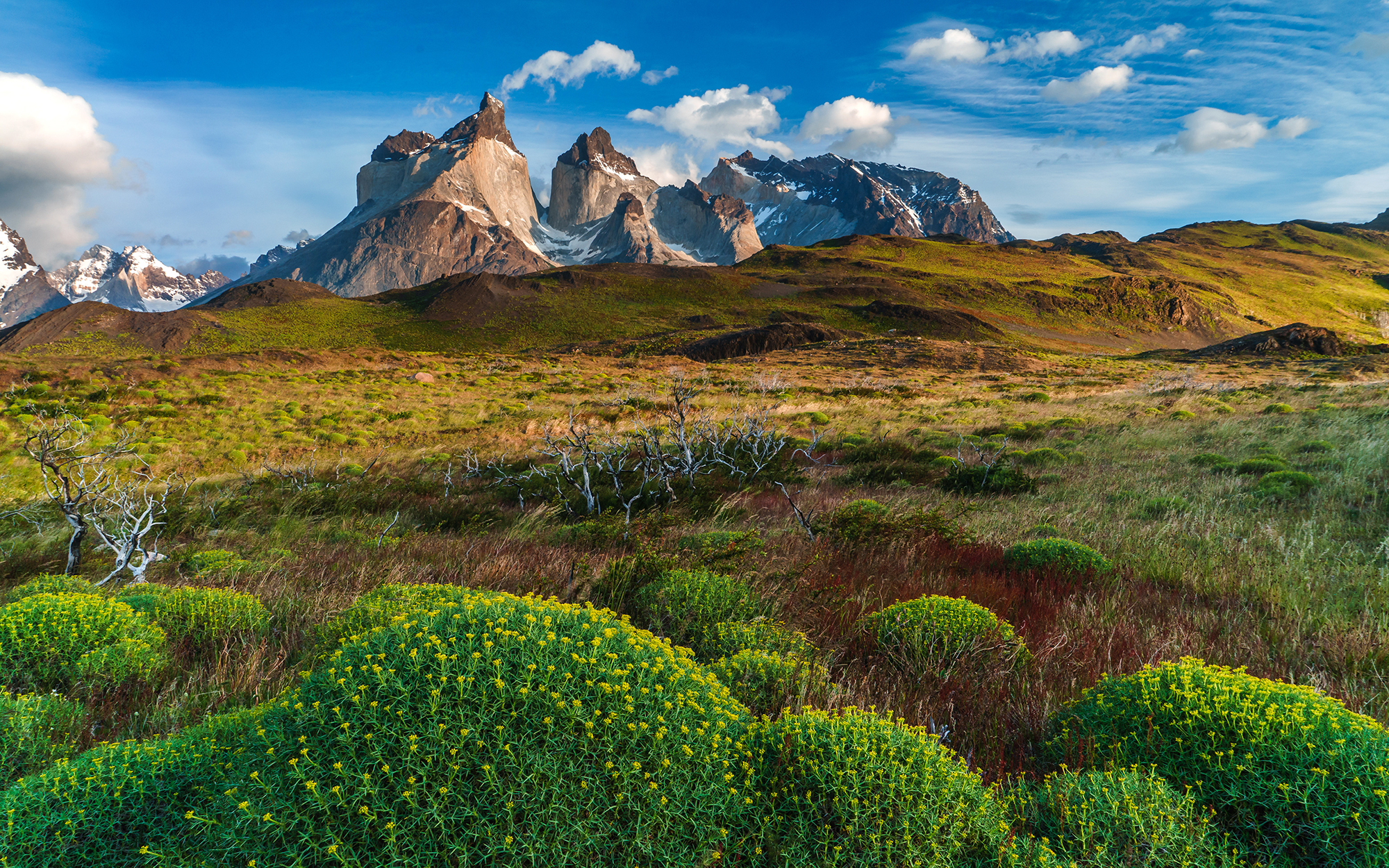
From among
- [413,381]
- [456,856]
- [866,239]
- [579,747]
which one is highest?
[866,239]

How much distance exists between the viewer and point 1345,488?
7430mm

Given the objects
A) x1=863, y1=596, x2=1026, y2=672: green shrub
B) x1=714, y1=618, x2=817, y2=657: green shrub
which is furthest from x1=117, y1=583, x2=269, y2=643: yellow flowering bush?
x1=863, y1=596, x2=1026, y2=672: green shrub

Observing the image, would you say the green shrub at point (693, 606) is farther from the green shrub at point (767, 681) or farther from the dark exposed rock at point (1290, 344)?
the dark exposed rock at point (1290, 344)

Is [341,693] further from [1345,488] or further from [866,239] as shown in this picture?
[866,239]

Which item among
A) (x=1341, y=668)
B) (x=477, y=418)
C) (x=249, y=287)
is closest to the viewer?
(x=1341, y=668)

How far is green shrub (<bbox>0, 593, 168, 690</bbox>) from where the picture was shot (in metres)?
2.89

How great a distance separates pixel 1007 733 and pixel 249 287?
441ft

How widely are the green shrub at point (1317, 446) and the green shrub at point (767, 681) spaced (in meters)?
12.5

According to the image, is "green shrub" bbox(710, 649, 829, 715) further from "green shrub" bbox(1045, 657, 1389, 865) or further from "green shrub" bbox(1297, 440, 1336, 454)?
"green shrub" bbox(1297, 440, 1336, 454)

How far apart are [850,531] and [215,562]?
632 centimetres

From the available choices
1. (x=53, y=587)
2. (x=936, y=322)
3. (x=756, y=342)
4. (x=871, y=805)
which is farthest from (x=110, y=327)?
(x=936, y=322)

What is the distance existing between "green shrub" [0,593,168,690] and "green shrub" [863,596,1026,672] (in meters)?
4.29

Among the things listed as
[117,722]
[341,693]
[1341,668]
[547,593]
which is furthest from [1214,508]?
[117,722]

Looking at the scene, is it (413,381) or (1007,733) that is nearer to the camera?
(1007,733)
